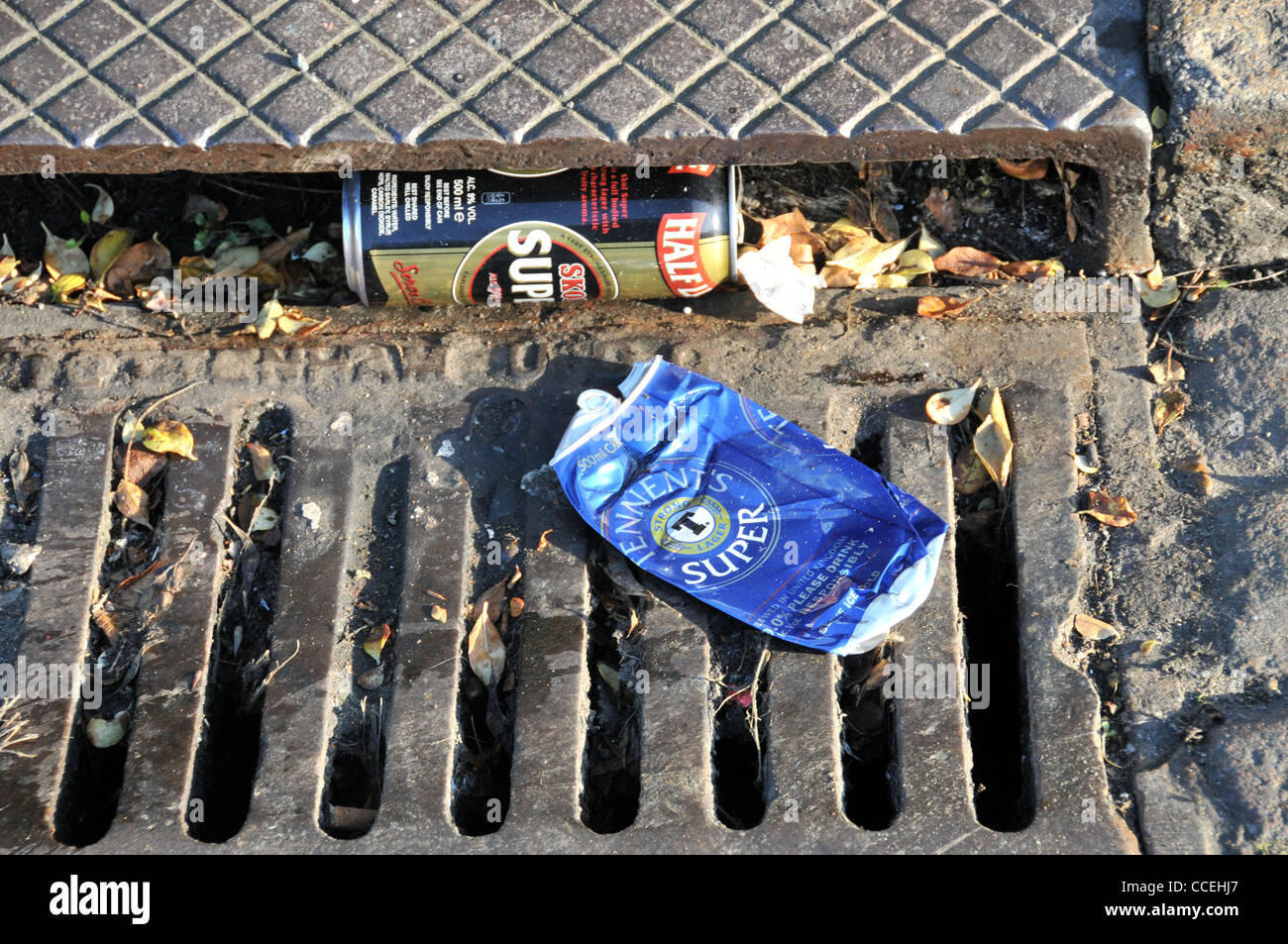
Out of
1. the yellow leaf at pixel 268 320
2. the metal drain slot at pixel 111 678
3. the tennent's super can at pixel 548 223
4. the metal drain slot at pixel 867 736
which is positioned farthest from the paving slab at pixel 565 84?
the metal drain slot at pixel 867 736

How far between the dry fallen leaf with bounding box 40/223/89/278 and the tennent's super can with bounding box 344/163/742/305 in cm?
85

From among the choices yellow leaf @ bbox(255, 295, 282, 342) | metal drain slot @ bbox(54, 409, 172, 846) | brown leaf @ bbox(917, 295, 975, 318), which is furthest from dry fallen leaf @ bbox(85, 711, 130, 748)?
brown leaf @ bbox(917, 295, 975, 318)

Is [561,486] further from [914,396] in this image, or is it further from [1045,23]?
[1045,23]

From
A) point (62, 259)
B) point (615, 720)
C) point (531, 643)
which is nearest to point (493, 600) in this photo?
point (531, 643)

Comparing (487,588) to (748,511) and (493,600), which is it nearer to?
(493,600)

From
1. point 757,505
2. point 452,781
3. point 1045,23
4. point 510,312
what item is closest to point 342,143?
point 510,312

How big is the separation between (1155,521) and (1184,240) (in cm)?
77

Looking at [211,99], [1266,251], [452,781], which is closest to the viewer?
[452,781]

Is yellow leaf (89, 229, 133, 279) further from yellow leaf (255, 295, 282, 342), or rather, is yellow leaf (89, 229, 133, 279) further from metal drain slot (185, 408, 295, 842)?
metal drain slot (185, 408, 295, 842)

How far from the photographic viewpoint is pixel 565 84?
2.67 metres

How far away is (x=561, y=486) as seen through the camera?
8.91 ft

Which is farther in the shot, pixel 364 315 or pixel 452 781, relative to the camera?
pixel 364 315

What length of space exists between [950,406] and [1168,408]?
53 centimetres

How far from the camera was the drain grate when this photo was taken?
7.98 feet
